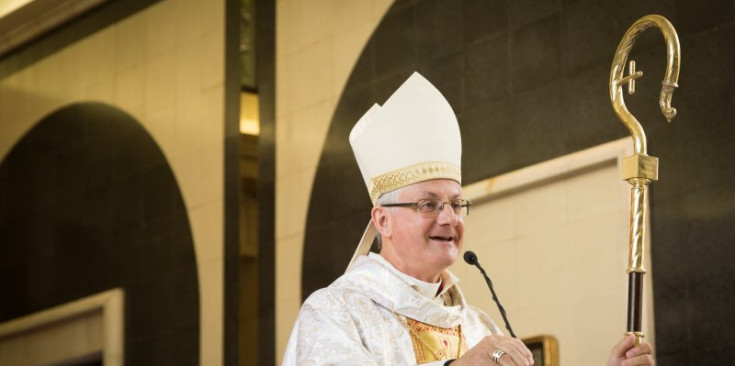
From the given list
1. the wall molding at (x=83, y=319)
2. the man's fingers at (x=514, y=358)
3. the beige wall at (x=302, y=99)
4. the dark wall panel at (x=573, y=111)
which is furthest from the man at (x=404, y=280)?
the wall molding at (x=83, y=319)

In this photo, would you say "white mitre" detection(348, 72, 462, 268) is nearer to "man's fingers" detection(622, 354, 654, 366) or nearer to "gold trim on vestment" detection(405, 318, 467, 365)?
"gold trim on vestment" detection(405, 318, 467, 365)

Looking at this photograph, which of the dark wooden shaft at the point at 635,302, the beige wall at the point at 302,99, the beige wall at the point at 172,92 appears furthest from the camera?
the beige wall at the point at 172,92

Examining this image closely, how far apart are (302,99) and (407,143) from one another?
12.1 feet

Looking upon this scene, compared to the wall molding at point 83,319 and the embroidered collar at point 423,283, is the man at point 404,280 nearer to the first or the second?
the embroidered collar at point 423,283

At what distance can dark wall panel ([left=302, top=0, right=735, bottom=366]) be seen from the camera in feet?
20.7

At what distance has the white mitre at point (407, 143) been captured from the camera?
4.95 m

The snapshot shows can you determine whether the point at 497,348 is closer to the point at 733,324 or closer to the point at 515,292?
the point at 733,324

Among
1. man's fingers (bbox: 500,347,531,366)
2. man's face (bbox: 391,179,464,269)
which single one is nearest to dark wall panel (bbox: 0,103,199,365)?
man's face (bbox: 391,179,464,269)

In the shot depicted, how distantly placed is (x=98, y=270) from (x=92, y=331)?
377mm

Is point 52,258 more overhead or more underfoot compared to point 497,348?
more overhead

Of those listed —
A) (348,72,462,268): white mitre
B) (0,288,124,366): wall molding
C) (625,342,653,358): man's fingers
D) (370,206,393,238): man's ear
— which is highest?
(0,288,124,366): wall molding

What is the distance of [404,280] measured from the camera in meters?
4.76

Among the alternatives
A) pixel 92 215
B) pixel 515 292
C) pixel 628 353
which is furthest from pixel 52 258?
pixel 628 353

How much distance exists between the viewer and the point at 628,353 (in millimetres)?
4316
